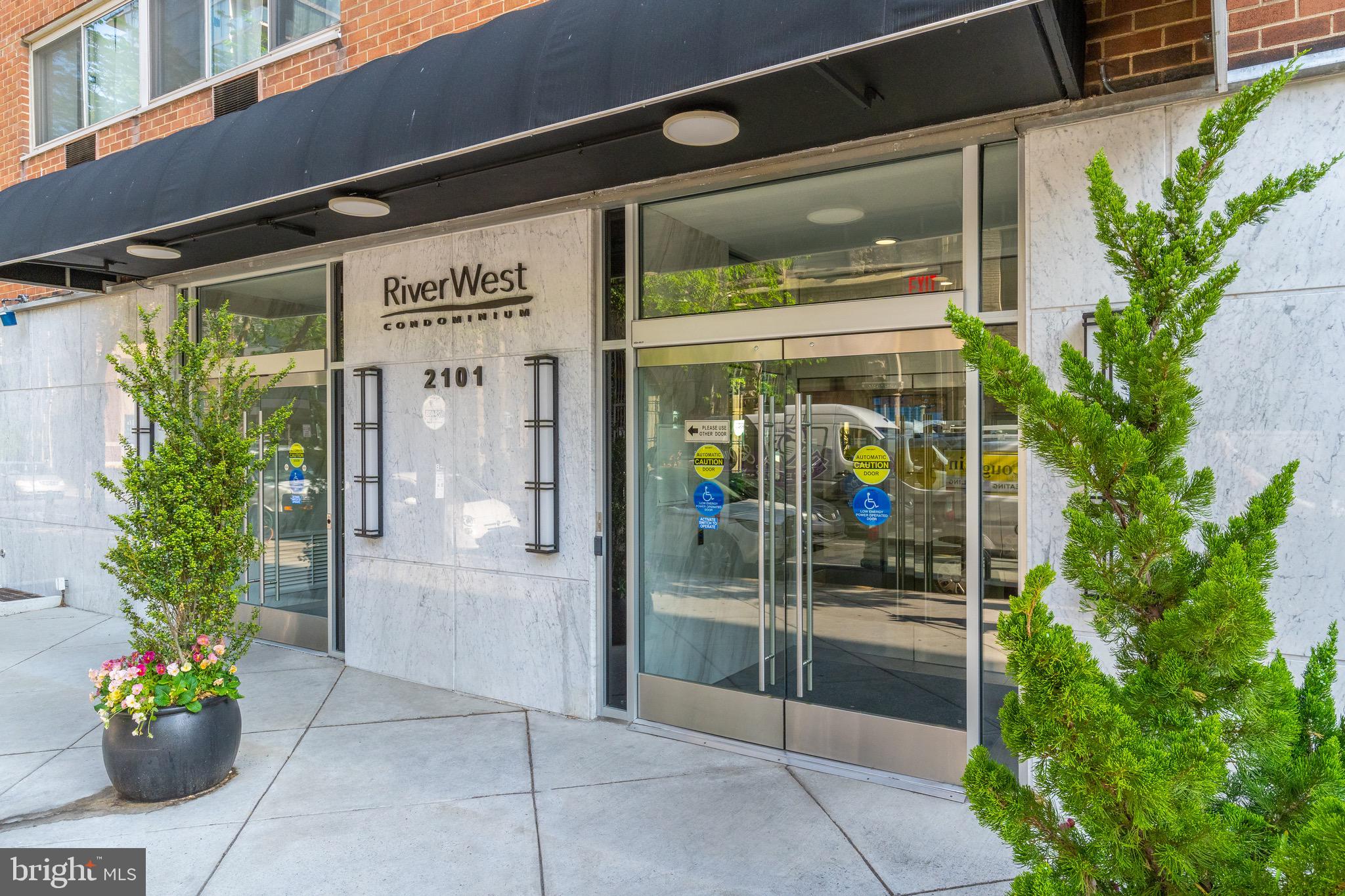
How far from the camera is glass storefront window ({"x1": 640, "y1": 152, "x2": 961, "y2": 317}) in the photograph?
15.1ft

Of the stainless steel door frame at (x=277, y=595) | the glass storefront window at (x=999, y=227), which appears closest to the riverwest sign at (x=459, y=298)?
the stainless steel door frame at (x=277, y=595)

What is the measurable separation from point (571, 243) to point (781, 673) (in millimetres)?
3303

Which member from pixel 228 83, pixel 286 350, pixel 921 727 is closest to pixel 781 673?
pixel 921 727

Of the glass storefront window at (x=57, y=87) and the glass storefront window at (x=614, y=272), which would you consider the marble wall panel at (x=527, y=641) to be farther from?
the glass storefront window at (x=57, y=87)

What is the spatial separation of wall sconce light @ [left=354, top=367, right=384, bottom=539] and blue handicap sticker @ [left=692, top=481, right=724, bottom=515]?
9.59 ft

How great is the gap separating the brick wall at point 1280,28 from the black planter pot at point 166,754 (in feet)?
20.6

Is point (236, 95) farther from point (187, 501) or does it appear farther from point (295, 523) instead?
point (187, 501)

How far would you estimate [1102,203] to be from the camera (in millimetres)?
2025

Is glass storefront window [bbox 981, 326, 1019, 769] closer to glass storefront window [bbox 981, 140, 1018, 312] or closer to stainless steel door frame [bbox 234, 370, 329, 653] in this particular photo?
glass storefront window [bbox 981, 140, 1018, 312]

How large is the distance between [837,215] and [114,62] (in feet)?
29.8

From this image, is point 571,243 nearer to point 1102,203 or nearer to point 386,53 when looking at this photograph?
point 386,53

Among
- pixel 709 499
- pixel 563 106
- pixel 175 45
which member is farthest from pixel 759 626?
pixel 175 45

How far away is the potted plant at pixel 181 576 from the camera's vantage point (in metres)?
4.44

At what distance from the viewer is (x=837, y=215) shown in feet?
16.4
